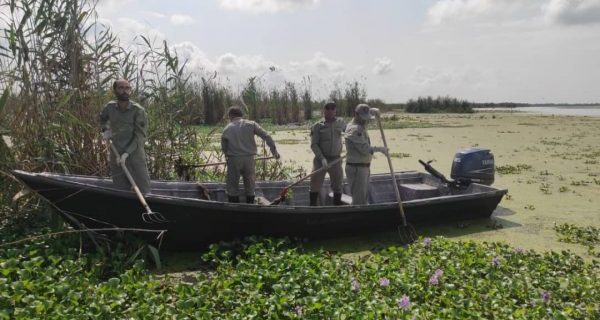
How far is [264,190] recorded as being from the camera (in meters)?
6.84

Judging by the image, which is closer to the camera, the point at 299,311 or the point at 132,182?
the point at 299,311

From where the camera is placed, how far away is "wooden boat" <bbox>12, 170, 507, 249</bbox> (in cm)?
446

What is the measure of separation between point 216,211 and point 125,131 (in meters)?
1.26

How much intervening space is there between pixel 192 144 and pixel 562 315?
521 centimetres

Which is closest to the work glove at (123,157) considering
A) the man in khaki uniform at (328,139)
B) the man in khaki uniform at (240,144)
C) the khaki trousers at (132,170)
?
the khaki trousers at (132,170)

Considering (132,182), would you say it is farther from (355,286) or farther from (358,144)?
(358,144)

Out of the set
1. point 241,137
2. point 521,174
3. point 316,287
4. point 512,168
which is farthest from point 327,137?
point 512,168

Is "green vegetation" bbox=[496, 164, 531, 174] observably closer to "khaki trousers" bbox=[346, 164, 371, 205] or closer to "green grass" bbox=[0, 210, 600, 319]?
"khaki trousers" bbox=[346, 164, 371, 205]

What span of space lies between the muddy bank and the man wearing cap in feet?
1.89

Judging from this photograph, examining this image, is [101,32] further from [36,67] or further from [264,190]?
[264,190]

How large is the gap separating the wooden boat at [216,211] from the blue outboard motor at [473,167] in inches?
9.6

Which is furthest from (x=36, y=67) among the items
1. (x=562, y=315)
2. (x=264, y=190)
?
(x=562, y=315)

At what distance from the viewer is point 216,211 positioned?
4.80 meters

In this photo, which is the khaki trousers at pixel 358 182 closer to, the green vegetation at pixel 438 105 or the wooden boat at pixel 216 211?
the wooden boat at pixel 216 211
